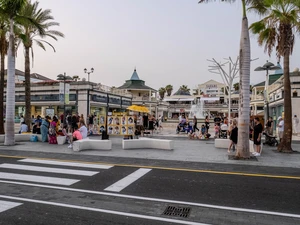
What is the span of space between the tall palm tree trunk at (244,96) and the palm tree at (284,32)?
2.37 metres

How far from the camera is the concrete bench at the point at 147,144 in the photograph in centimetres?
1322

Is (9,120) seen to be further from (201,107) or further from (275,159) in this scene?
(201,107)

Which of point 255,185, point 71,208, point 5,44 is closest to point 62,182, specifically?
point 71,208

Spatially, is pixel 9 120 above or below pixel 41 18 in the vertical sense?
below

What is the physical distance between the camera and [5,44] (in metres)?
18.9

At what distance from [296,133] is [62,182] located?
890 inches

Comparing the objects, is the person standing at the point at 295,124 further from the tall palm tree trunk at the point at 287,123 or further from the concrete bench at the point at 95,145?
the concrete bench at the point at 95,145

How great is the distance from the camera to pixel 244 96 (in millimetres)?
11133

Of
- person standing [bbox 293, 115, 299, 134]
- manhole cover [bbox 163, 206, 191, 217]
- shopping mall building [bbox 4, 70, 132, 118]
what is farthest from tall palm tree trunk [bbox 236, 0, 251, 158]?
shopping mall building [bbox 4, 70, 132, 118]

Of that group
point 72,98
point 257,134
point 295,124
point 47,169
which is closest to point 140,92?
point 72,98

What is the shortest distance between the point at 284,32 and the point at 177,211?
39.1ft

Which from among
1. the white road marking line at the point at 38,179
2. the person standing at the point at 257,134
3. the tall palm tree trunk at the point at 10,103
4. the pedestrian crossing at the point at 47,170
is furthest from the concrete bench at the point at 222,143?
the tall palm tree trunk at the point at 10,103

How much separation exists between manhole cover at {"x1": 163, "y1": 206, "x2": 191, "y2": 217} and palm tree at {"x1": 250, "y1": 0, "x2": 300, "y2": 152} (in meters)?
9.88

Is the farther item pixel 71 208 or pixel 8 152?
pixel 8 152
